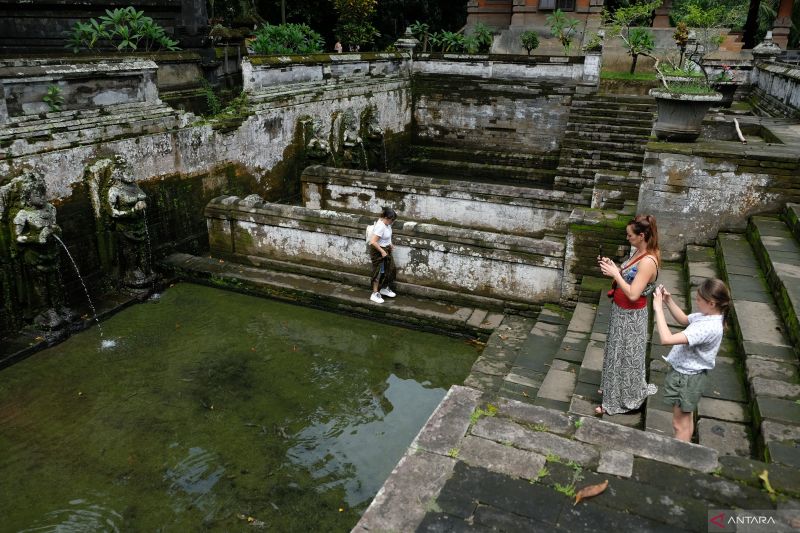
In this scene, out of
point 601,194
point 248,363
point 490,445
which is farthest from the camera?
point 601,194

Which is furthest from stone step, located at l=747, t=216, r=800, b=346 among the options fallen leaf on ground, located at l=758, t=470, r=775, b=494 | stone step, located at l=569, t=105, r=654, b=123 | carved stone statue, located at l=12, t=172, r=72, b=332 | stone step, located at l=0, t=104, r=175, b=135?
stone step, located at l=569, t=105, r=654, b=123

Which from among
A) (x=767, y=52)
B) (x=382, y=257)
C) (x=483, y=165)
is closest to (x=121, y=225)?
(x=382, y=257)

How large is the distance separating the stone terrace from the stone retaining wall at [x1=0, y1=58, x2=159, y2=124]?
5.99 meters

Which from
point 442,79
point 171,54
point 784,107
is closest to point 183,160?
point 171,54

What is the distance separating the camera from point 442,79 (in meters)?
15.2

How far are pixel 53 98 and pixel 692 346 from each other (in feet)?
23.4

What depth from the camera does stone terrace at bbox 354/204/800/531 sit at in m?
2.58

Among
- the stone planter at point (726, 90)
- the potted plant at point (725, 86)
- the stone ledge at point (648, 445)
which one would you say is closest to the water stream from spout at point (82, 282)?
the stone ledge at point (648, 445)

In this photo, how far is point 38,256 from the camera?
6.11 meters

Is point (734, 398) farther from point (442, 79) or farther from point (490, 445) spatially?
point (442, 79)

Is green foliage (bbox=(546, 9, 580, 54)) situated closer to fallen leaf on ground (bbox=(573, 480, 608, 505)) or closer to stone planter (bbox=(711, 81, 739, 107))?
stone planter (bbox=(711, 81, 739, 107))

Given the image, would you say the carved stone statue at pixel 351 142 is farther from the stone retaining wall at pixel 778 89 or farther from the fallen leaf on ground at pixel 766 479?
the fallen leaf on ground at pixel 766 479

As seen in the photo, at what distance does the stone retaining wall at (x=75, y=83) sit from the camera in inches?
244

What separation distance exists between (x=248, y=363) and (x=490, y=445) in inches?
137
